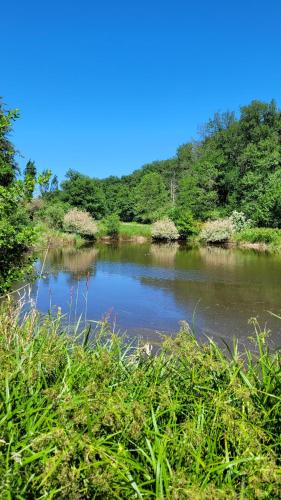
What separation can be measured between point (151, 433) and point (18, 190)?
3835 mm

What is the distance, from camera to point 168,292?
14.8m

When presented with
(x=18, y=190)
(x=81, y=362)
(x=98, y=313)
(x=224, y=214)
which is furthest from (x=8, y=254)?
(x=224, y=214)

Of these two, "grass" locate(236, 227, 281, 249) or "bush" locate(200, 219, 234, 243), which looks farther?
"bush" locate(200, 219, 234, 243)

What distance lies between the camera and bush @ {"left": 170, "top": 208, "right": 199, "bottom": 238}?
41.1 meters

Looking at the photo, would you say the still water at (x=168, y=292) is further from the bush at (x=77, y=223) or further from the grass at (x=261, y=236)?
the bush at (x=77, y=223)

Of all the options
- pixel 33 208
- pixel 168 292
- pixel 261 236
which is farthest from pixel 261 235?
pixel 168 292

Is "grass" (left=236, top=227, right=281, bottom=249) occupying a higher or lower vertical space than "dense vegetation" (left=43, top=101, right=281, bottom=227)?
lower

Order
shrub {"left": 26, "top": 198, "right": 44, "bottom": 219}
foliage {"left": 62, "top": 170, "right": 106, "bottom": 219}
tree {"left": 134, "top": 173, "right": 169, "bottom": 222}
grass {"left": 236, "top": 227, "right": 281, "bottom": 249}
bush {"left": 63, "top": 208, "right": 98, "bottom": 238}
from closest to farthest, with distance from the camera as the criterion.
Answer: shrub {"left": 26, "top": 198, "right": 44, "bottom": 219} < grass {"left": 236, "top": 227, "right": 281, "bottom": 249} < bush {"left": 63, "top": 208, "right": 98, "bottom": 238} < foliage {"left": 62, "top": 170, "right": 106, "bottom": 219} < tree {"left": 134, "top": 173, "right": 169, "bottom": 222}

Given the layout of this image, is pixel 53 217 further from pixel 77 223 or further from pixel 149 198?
pixel 149 198

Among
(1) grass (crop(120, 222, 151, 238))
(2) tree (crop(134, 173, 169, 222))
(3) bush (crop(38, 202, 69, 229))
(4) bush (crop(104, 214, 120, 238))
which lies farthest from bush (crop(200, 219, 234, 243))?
(3) bush (crop(38, 202, 69, 229))

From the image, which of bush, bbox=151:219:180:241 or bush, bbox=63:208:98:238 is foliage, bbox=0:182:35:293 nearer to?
bush, bbox=63:208:98:238

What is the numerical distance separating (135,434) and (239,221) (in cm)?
4106

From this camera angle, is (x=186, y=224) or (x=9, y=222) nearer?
(x=9, y=222)

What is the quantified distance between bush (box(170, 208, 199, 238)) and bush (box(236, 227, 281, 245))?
479 centimetres
